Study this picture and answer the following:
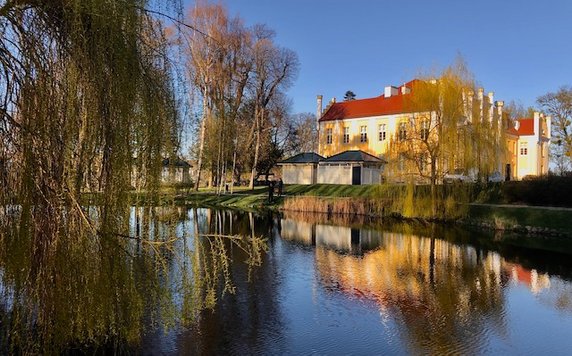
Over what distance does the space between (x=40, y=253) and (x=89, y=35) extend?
54.6 inches

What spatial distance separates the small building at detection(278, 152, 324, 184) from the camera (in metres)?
38.8

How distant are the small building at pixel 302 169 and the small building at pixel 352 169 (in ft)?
3.58

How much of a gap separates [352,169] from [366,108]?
882 cm

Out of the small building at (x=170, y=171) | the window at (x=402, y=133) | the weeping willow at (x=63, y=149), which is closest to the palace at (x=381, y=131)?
the window at (x=402, y=133)

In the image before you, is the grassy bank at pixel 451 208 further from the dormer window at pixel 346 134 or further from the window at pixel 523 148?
the window at pixel 523 148

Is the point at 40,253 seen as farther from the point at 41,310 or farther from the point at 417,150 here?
the point at 417,150

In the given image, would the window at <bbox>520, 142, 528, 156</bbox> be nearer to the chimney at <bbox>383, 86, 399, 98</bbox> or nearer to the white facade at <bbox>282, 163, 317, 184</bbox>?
the chimney at <bbox>383, 86, 399, 98</bbox>

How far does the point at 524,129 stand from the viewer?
1793 inches

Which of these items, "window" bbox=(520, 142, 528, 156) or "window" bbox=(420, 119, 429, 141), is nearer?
"window" bbox=(420, 119, 429, 141)

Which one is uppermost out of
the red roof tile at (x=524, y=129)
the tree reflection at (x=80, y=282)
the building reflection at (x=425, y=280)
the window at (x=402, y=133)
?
the red roof tile at (x=524, y=129)

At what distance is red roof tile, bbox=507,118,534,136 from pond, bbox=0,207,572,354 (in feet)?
97.7

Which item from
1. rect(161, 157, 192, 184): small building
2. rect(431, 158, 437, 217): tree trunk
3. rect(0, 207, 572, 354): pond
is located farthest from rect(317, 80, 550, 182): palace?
rect(161, 157, 192, 184): small building

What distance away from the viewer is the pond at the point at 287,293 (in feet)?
10.1

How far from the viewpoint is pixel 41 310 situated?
9.55 ft
